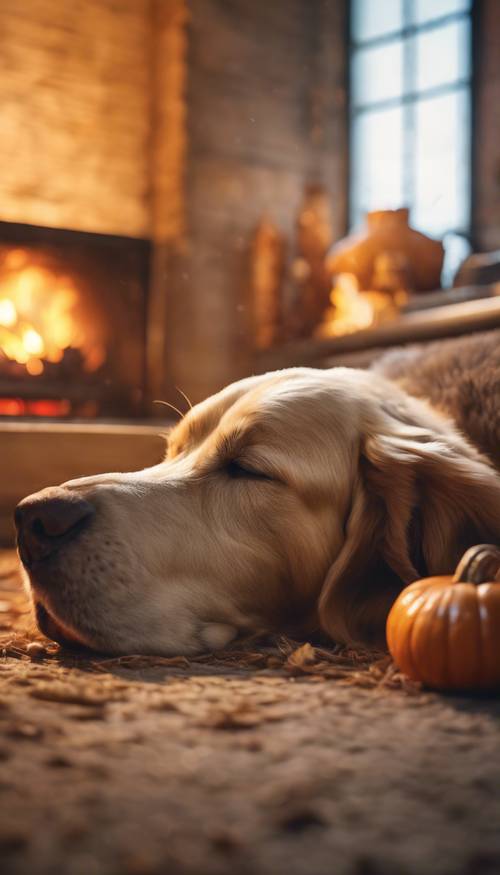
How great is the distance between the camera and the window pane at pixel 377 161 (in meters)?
8.12

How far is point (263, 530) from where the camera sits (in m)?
2.28

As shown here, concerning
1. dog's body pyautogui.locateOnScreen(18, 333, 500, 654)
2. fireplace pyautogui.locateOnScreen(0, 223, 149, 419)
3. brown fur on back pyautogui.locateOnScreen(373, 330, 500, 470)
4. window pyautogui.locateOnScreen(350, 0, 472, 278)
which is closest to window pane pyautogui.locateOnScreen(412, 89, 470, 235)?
window pyautogui.locateOnScreen(350, 0, 472, 278)

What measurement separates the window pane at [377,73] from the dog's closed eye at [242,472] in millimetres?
6693

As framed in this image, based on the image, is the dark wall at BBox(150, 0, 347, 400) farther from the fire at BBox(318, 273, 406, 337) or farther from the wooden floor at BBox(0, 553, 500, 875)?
the wooden floor at BBox(0, 553, 500, 875)

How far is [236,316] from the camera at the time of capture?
7.72 metres

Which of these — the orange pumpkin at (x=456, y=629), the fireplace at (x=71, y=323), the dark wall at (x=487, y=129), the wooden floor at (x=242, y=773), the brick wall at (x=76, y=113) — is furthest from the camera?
the dark wall at (x=487, y=129)

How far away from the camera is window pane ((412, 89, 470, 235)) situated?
24.8ft

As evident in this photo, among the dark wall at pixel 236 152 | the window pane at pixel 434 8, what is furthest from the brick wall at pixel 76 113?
the window pane at pixel 434 8

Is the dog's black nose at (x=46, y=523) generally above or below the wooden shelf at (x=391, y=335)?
below

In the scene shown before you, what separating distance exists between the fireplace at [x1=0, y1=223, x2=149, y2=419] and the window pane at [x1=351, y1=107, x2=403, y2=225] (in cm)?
242

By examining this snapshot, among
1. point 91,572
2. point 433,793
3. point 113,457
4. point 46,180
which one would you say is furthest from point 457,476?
point 46,180

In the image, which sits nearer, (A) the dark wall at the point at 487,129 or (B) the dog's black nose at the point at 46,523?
(B) the dog's black nose at the point at 46,523

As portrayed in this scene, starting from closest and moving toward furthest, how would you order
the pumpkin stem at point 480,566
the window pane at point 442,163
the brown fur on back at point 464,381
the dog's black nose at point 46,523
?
the pumpkin stem at point 480,566, the dog's black nose at point 46,523, the brown fur on back at point 464,381, the window pane at point 442,163

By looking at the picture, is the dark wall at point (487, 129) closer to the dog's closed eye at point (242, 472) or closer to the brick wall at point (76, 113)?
the brick wall at point (76, 113)
